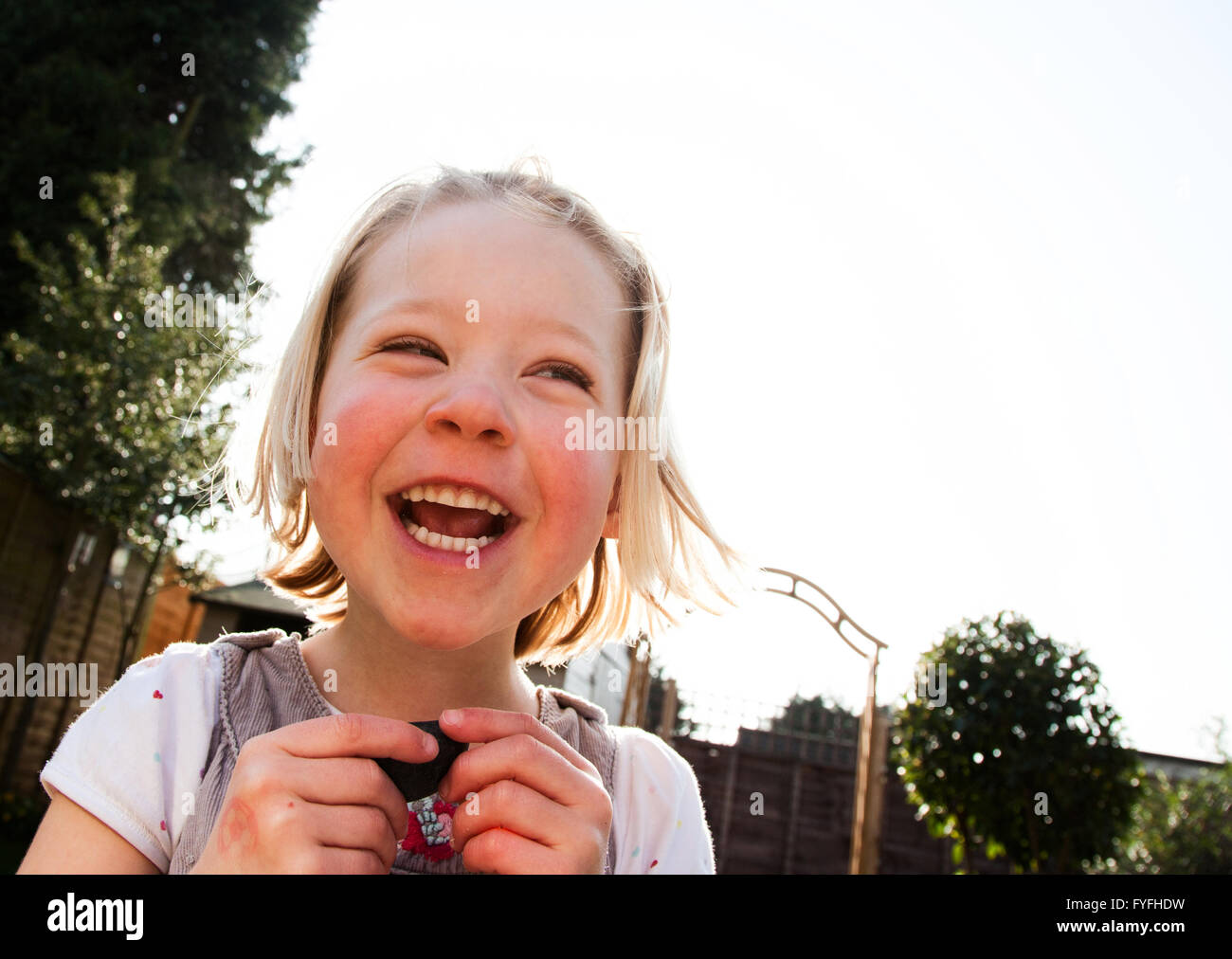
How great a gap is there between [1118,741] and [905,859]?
13.5 ft

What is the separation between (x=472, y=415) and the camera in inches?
44.1

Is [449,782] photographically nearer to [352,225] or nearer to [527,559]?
[527,559]

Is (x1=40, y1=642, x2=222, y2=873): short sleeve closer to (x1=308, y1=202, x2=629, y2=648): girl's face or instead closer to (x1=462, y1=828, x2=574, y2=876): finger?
(x1=308, y1=202, x2=629, y2=648): girl's face

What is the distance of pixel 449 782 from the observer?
3.08ft

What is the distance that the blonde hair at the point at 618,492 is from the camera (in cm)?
152

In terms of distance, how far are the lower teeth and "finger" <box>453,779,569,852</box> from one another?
32 cm

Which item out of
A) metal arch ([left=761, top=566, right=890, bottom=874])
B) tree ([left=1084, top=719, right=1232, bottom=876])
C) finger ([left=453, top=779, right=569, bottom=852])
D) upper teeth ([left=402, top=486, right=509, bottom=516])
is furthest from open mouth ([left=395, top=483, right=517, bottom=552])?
tree ([left=1084, top=719, right=1232, bottom=876])

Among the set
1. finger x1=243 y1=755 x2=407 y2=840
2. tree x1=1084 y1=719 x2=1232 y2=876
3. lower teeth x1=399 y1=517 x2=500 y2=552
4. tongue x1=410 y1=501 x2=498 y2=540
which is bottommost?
tree x1=1084 y1=719 x2=1232 y2=876

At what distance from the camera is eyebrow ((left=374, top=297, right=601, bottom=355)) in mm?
1263

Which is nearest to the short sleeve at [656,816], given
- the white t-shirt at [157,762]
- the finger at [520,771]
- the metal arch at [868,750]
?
the white t-shirt at [157,762]

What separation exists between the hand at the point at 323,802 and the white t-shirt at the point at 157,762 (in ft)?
1.01

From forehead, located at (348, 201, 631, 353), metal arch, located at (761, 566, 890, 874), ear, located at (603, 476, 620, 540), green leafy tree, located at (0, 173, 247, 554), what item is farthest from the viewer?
green leafy tree, located at (0, 173, 247, 554)

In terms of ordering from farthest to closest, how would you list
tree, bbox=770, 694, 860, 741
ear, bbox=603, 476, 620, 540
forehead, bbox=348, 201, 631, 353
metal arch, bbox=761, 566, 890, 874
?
1. tree, bbox=770, 694, 860, 741
2. metal arch, bbox=761, 566, 890, 874
3. ear, bbox=603, 476, 620, 540
4. forehead, bbox=348, 201, 631, 353

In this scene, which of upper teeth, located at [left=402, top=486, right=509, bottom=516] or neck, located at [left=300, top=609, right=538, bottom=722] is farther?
neck, located at [left=300, top=609, right=538, bottom=722]
